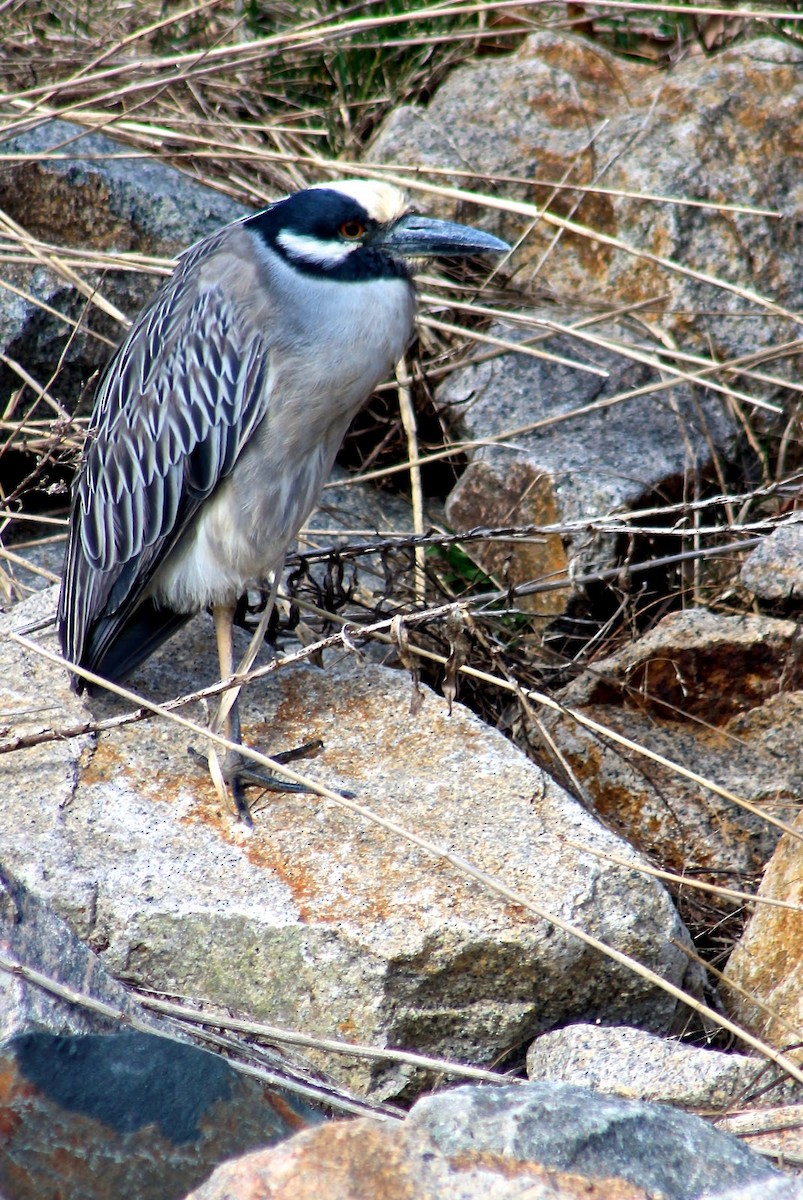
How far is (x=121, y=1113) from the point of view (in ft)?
5.39

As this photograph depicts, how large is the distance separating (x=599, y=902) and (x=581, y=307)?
2.27m

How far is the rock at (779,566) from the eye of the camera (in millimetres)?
3154

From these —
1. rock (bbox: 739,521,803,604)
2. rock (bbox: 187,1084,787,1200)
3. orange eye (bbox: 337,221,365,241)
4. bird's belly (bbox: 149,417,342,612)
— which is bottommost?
rock (bbox: 739,521,803,604)

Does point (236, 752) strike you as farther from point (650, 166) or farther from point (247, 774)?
point (650, 166)

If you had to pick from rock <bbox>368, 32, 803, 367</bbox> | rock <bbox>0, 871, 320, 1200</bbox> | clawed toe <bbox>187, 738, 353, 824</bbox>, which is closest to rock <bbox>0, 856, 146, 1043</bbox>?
rock <bbox>0, 871, 320, 1200</bbox>

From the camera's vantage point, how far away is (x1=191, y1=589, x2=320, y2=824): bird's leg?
110 inches

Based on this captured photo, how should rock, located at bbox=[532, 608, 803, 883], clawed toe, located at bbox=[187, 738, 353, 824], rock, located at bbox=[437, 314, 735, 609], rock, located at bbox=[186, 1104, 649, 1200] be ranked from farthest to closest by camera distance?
rock, located at bbox=[437, 314, 735, 609] < rock, located at bbox=[532, 608, 803, 883] < clawed toe, located at bbox=[187, 738, 353, 824] < rock, located at bbox=[186, 1104, 649, 1200]

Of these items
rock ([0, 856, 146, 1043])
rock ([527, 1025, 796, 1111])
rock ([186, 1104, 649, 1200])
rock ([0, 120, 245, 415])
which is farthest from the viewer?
rock ([0, 120, 245, 415])

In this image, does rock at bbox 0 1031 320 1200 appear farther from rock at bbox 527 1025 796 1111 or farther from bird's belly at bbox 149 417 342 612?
bird's belly at bbox 149 417 342 612

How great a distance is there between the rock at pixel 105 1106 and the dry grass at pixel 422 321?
1.75 ft

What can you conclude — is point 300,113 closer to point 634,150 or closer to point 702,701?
point 634,150

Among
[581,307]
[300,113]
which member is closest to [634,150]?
[581,307]

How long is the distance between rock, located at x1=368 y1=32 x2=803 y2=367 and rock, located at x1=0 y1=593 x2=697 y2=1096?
70.7 inches

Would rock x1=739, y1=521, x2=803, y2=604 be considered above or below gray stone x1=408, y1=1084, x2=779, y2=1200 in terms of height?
below
